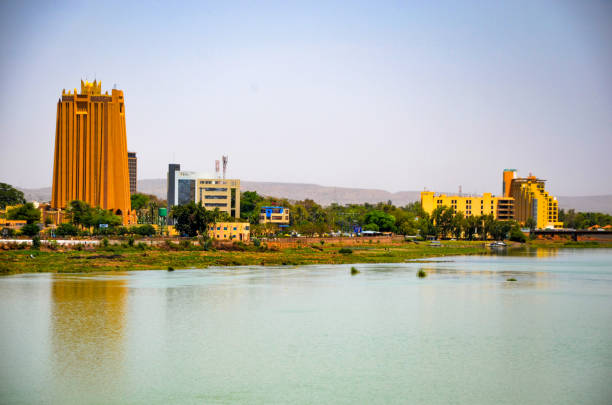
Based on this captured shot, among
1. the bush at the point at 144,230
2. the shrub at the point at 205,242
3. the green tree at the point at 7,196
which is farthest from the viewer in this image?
the green tree at the point at 7,196

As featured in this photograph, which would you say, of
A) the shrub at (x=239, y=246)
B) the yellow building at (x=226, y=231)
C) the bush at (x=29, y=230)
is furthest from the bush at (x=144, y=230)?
the shrub at (x=239, y=246)

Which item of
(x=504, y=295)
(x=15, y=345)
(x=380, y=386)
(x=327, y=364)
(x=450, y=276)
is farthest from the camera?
(x=450, y=276)

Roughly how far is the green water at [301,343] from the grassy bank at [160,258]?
11.9 m

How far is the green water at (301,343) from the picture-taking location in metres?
24.6

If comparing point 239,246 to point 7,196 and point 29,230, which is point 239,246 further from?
point 7,196

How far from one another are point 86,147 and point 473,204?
102 metres

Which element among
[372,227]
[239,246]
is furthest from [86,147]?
[372,227]

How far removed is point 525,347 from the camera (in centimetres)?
3175

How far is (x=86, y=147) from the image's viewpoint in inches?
5226

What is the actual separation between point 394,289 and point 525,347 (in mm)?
22487

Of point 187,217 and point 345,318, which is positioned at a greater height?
point 187,217

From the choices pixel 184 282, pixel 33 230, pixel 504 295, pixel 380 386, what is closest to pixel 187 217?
pixel 33 230

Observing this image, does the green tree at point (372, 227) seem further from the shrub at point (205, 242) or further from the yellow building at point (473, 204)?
the shrub at point (205, 242)

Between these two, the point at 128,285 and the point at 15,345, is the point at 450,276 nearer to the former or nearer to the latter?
the point at 128,285
